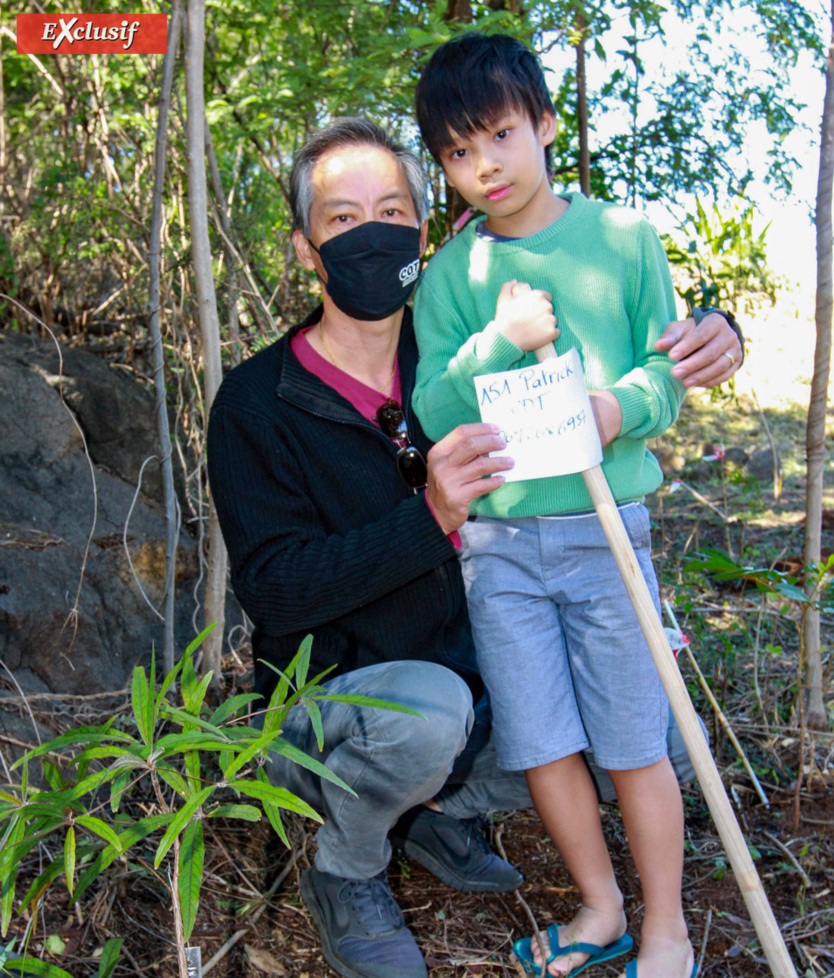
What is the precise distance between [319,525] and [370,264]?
57cm

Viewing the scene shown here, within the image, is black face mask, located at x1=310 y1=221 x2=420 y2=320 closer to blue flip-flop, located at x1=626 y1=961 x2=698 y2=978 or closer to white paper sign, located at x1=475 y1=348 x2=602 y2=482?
white paper sign, located at x1=475 y1=348 x2=602 y2=482

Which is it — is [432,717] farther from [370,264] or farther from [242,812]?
[370,264]

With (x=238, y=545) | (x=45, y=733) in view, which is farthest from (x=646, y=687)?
(x=45, y=733)

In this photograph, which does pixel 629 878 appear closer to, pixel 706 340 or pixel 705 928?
pixel 705 928

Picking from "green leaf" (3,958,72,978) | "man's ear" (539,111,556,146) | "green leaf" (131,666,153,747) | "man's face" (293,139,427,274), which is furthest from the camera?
"man's face" (293,139,427,274)

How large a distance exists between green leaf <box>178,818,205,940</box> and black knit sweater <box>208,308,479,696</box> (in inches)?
26.7

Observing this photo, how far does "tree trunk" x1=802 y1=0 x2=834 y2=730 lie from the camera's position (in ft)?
7.31

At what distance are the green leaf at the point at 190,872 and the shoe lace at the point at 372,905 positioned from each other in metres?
0.71

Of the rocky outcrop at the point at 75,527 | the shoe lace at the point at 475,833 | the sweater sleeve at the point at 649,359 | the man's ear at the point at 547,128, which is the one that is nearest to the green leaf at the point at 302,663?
the sweater sleeve at the point at 649,359

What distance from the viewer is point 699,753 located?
4.57 ft

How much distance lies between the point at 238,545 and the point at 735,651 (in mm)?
1707

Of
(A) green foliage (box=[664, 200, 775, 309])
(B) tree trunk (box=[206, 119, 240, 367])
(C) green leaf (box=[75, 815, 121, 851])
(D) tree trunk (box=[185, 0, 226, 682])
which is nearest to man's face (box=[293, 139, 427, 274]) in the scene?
(D) tree trunk (box=[185, 0, 226, 682])

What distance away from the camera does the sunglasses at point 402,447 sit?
6.54 ft

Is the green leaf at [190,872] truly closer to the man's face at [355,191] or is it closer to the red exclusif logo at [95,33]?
the man's face at [355,191]
